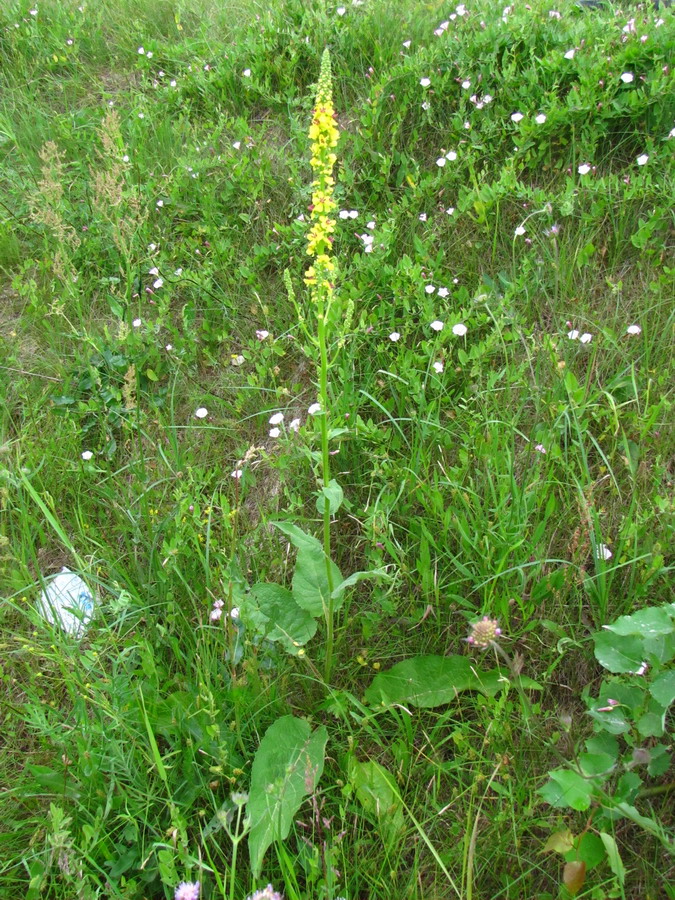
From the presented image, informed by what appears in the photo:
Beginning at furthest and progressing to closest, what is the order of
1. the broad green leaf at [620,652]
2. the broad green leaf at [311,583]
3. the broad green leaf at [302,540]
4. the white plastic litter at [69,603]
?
the white plastic litter at [69,603]
the broad green leaf at [311,583]
the broad green leaf at [302,540]
the broad green leaf at [620,652]

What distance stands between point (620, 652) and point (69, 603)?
1.70m

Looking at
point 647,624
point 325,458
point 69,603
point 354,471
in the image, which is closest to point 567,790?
point 647,624

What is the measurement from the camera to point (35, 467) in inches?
105

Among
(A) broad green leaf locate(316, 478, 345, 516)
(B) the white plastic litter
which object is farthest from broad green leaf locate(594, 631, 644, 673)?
(B) the white plastic litter

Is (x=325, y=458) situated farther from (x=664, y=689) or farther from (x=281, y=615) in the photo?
(x=664, y=689)

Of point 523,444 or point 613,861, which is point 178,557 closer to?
point 523,444

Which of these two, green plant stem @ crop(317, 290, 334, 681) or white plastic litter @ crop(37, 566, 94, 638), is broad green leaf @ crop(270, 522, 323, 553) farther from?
white plastic litter @ crop(37, 566, 94, 638)

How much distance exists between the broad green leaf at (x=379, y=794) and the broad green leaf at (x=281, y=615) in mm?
362

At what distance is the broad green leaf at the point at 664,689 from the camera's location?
4.83ft

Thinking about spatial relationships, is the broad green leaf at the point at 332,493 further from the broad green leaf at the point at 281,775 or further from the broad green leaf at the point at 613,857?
the broad green leaf at the point at 613,857

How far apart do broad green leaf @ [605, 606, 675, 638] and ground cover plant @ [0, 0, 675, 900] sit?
0.04 feet

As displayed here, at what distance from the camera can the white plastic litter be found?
214 cm

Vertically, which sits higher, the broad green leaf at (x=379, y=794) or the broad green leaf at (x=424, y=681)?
the broad green leaf at (x=424, y=681)

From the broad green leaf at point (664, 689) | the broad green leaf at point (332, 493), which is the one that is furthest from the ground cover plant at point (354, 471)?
the broad green leaf at point (332, 493)
